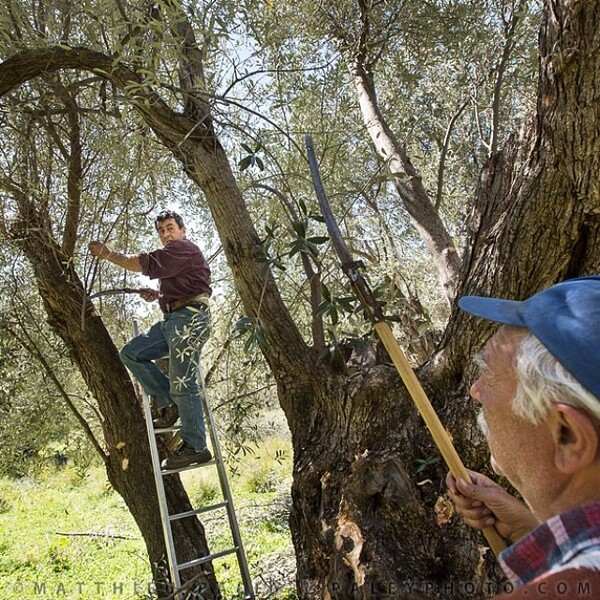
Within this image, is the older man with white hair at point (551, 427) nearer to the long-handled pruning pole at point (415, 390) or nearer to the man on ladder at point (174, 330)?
the long-handled pruning pole at point (415, 390)

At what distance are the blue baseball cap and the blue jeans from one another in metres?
2.60

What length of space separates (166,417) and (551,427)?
14.0ft

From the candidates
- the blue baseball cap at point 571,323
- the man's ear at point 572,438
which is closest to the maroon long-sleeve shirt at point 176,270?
the blue baseball cap at point 571,323

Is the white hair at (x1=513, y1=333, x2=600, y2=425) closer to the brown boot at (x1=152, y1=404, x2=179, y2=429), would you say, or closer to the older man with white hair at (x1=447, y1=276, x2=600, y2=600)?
Answer: the older man with white hair at (x1=447, y1=276, x2=600, y2=600)

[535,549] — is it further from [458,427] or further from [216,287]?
[216,287]

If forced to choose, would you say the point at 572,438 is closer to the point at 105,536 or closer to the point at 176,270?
the point at 176,270

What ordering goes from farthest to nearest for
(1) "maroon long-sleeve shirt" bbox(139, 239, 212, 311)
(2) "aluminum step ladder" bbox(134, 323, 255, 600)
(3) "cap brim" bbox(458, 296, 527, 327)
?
(1) "maroon long-sleeve shirt" bbox(139, 239, 212, 311)
(2) "aluminum step ladder" bbox(134, 323, 255, 600)
(3) "cap brim" bbox(458, 296, 527, 327)

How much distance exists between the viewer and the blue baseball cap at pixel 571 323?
107cm

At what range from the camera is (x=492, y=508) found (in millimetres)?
1910

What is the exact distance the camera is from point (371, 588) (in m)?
2.84

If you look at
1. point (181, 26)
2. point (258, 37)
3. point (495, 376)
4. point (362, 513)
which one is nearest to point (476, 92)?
point (258, 37)

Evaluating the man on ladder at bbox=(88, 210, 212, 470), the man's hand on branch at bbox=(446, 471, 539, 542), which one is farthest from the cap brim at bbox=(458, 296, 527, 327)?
the man on ladder at bbox=(88, 210, 212, 470)

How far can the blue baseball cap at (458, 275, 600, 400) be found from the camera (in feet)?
3.52

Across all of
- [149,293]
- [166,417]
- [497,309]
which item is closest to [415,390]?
A: [497,309]
